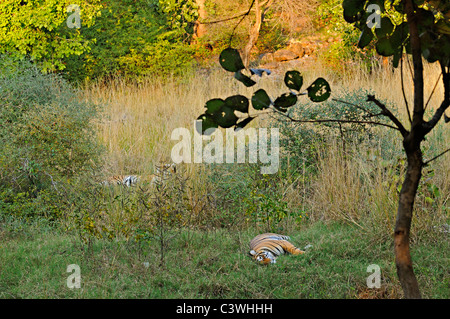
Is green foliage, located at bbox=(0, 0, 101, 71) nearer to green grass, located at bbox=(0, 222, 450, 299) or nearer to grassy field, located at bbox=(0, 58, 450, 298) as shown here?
grassy field, located at bbox=(0, 58, 450, 298)

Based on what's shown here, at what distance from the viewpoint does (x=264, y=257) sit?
3830mm

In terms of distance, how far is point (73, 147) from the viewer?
6.16 m

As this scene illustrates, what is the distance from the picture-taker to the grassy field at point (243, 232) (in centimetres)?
338

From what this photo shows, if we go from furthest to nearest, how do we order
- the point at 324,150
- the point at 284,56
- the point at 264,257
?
the point at 284,56 → the point at 324,150 → the point at 264,257

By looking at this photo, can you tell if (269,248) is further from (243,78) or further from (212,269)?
(243,78)

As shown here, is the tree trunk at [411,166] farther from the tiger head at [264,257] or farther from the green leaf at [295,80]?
the tiger head at [264,257]

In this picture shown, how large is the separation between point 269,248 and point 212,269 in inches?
21.5

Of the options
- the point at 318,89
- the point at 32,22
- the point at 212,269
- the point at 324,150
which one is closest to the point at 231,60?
the point at 318,89

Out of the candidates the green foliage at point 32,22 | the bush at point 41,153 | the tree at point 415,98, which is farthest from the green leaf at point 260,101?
the green foliage at point 32,22

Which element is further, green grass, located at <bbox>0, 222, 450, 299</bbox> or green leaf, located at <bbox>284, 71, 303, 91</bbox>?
green grass, located at <bbox>0, 222, 450, 299</bbox>

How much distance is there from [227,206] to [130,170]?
7.26 ft

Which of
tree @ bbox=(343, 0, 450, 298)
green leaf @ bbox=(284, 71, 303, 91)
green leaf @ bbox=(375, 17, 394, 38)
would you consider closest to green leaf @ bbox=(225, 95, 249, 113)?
green leaf @ bbox=(284, 71, 303, 91)

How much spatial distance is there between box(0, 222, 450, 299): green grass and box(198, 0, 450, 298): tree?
1.43 metres

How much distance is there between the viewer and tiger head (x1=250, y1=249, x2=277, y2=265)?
12.5 feet
